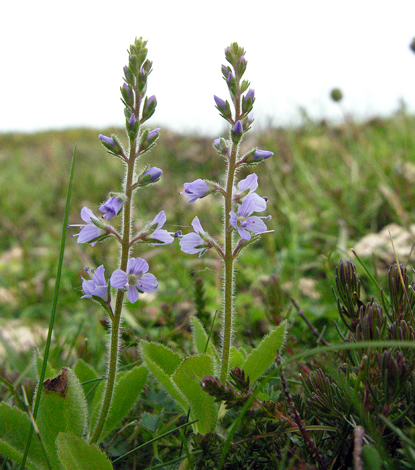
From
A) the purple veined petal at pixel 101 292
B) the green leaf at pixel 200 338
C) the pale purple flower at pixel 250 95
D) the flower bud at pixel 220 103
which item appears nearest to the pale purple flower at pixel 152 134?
the flower bud at pixel 220 103

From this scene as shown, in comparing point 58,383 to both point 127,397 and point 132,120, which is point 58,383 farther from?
point 132,120

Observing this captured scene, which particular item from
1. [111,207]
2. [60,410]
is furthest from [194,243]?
[60,410]

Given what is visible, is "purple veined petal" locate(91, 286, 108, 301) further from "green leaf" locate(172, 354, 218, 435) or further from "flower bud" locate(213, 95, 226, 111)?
"flower bud" locate(213, 95, 226, 111)

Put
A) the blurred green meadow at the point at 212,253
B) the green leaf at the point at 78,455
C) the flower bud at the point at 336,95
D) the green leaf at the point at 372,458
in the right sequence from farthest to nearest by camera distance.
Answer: the flower bud at the point at 336,95
the blurred green meadow at the point at 212,253
the green leaf at the point at 78,455
the green leaf at the point at 372,458

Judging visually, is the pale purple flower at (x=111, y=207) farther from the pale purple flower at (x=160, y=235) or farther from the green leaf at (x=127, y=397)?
the green leaf at (x=127, y=397)

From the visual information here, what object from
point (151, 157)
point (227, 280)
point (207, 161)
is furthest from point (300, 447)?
point (151, 157)

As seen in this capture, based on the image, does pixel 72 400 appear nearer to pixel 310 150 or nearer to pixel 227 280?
pixel 227 280
